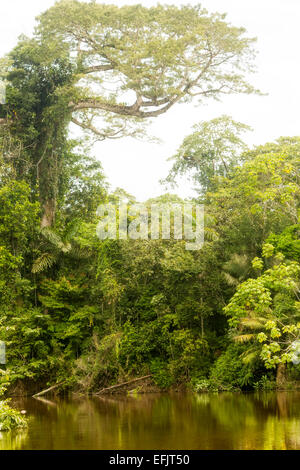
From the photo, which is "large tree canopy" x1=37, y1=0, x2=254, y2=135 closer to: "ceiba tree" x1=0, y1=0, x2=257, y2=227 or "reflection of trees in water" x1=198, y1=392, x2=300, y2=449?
"ceiba tree" x1=0, y1=0, x2=257, y2=227

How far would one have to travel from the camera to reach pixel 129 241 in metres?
16.4

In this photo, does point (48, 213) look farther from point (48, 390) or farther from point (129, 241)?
point (48, 390)

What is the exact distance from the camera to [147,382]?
1587 cm

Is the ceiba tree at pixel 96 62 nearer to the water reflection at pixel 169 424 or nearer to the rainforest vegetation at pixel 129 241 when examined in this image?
the rainforest vegetation at pixel 129 241

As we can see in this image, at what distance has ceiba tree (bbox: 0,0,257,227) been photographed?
744 inches

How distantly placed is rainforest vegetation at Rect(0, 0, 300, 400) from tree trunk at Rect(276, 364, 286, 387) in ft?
0.11

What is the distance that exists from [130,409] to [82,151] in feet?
44.4

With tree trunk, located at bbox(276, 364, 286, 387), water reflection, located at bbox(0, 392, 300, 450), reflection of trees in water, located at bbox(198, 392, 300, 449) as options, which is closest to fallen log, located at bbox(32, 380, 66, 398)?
water reflection, located at bbox(0, 392, 300, 450)

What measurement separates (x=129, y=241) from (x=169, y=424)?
7.99m

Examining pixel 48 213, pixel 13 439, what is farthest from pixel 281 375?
pixel 48 213

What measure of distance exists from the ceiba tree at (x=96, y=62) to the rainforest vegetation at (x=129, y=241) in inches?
1.9

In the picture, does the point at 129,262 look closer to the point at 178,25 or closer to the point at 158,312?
the point at 158,312

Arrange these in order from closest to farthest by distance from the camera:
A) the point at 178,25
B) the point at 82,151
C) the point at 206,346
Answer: the point at 206,346
the point at 178,25
the point at 82,151
